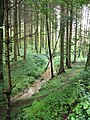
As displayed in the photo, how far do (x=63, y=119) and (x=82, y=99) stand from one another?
0.90 metres

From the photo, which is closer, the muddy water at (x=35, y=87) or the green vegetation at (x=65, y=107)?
the green vegetation at (x=65, y=107)

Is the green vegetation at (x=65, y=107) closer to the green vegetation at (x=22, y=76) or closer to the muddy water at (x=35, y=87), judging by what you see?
the muddy water at (x=35, y=87)

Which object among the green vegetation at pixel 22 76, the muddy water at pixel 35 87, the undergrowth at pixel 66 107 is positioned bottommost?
the muddy water at pixel 35 87

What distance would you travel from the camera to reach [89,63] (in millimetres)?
11461

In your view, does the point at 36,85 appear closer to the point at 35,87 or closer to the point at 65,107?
the point at 35,87

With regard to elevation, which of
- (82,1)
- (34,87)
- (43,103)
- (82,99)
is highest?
(82,1)

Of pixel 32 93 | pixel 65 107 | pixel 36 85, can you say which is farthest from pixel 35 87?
pixel 65 107

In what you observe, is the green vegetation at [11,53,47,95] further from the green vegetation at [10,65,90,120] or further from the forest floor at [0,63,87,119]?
the green vegetation at [10,65,90,120]

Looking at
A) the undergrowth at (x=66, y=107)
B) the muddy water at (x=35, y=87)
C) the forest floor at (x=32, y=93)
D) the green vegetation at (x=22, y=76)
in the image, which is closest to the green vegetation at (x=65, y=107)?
the undergrowth at (x=66, y=107)

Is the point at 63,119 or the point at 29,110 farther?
the point at 29,110

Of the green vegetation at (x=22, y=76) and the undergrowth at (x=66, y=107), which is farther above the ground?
the undergrowth at (x=66, y=107)

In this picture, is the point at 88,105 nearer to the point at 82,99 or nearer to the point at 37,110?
the point at 82,99

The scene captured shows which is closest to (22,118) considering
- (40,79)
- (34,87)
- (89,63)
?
(89,63)

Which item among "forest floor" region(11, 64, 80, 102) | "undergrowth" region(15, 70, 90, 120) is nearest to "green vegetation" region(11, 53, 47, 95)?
"forest floor" region(11, 64, 80, 102)
